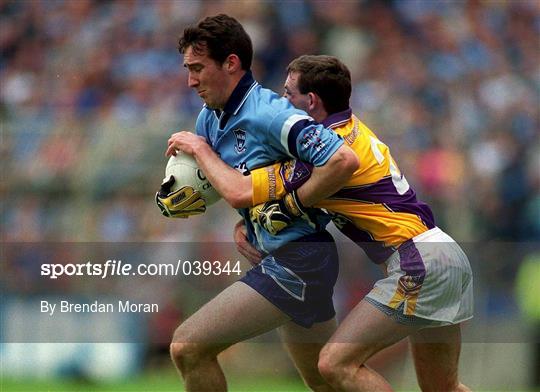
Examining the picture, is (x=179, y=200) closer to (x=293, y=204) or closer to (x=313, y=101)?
(x=293, y=204)

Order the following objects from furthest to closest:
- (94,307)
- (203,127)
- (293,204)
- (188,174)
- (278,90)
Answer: (278,90)
(94,307)
(203,127)
(188,174)
(293,204)

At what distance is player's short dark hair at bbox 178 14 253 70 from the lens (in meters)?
4.83

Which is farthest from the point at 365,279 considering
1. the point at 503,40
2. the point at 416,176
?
the point at 503,40

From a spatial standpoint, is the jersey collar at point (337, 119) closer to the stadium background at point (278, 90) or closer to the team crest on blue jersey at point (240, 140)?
the team crest on blue jersey at point (240, 140)

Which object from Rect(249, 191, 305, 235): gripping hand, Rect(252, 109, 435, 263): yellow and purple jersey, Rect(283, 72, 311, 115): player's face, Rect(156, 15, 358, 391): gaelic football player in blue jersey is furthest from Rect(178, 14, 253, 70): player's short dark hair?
Rect(249, 191, 305, 235): gripping hand

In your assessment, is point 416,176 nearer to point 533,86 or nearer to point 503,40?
point 533,86

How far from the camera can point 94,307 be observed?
7605mm

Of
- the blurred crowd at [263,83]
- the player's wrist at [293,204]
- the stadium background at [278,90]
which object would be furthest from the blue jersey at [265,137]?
the blurred crowd at [263,83]

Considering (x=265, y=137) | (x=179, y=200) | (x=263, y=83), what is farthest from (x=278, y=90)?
(x=265, y=137)

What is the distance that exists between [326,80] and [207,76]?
492mm

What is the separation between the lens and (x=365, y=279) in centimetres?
760

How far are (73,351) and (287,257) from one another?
10.9 ft

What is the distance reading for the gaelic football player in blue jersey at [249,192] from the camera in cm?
470

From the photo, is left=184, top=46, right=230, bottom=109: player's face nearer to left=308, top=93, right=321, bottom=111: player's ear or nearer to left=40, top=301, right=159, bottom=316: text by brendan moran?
left=308, top=93, right=321, bottom=111: player's ear
